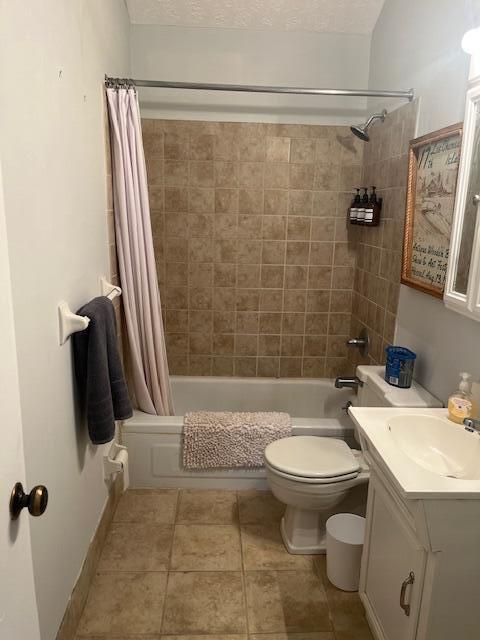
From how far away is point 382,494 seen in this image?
162 centimetres

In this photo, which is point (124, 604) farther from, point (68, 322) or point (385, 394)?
point (385, 394)

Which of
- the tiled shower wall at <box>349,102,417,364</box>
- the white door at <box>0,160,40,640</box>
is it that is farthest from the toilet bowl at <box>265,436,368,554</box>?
the white door at <box>0,160,40,640</box>

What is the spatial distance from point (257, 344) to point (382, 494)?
178 centimetres

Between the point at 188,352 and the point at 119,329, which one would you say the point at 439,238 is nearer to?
the point at 119,329

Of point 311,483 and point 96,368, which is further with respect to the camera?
point 311,483

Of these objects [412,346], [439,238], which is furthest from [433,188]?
[412,346]

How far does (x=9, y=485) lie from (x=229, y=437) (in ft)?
5.90

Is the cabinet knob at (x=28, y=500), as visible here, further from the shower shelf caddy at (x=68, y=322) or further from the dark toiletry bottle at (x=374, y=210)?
the dark toiletry bottle at (x=374, y=210)

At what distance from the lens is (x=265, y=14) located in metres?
2.80

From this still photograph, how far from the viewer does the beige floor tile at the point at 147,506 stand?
7.97 ft

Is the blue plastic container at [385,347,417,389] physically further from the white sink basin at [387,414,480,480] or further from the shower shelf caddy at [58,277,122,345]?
the shower shelf caddy at [58,277,122,345]

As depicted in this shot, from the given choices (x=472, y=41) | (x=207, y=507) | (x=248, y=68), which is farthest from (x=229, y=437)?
(x=248, y=68)

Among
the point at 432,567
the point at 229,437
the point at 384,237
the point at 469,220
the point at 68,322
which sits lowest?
the point at 229,437

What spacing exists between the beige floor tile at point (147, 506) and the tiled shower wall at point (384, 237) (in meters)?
1.37
